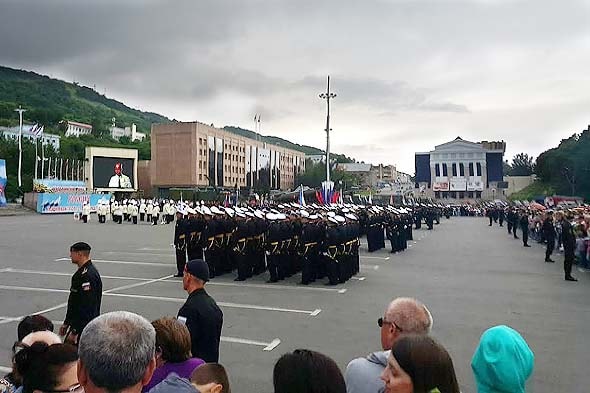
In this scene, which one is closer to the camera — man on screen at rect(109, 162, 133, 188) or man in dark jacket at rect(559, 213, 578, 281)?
man in dark jacket at rect(559, 213, 578, 281)

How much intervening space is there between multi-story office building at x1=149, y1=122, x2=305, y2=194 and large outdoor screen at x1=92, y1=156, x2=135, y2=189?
11135 millimetres

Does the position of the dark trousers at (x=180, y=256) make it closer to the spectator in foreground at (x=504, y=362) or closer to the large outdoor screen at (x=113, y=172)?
the spectator in foreground at (x=504, y=362)

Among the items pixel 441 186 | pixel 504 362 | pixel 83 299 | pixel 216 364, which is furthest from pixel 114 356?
pixel 441 186

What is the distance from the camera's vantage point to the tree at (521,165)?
400 ft

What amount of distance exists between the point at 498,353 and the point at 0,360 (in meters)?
6.23

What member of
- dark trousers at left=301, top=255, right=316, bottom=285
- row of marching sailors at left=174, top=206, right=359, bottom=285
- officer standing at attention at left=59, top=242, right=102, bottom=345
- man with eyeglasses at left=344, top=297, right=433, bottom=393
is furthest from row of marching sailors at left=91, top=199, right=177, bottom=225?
man with eyeglasses at left=344, top=297, right=433, bottom=393

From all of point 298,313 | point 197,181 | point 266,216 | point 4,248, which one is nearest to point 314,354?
point 298,313

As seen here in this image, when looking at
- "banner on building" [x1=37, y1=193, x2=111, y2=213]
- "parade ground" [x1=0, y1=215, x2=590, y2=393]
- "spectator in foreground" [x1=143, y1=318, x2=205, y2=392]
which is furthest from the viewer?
"banner on building" [x1=37, y1=193, x2=111, y2=213]

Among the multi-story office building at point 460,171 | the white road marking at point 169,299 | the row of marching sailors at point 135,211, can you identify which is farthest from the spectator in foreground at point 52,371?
the multi-story office building at point 460,171

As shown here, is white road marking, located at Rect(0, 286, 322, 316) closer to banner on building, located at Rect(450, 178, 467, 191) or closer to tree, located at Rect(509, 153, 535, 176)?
banner on building, located at Rect(450, 178, 467, 191)

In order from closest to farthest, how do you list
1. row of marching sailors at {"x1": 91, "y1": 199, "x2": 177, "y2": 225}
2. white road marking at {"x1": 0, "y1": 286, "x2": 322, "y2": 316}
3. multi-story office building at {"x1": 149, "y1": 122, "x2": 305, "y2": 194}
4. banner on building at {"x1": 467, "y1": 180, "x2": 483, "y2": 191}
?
white road marking at {"x1": 0, "y1": 286, "x2": 322, "y2": 316} → row of marching sailors at {"x1": 91, "y1": 199, "x2": 177, "y2": 225} → multi-story office building at {"x1": 149, "y1": 122, "x2": 305, "y2": 194} → banner on building at {"x1": 467, "y1": 180, "x2": 483, "y2": 191}

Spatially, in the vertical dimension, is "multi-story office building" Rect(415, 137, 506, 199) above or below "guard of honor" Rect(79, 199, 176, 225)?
above

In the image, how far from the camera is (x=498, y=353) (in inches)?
120

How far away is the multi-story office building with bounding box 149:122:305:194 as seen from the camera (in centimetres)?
8394
